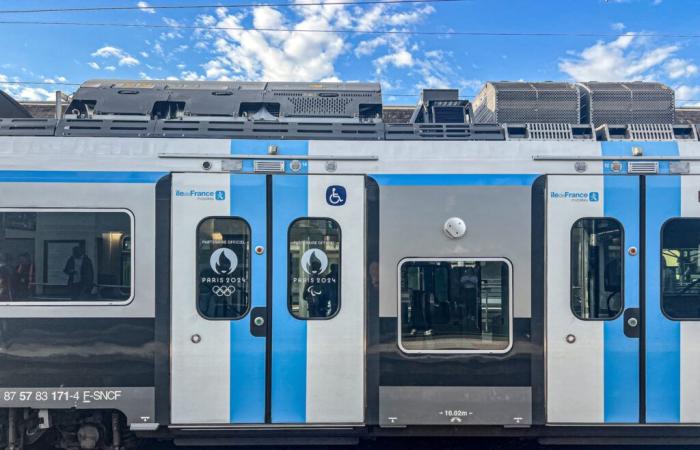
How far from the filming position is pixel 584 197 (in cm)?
392

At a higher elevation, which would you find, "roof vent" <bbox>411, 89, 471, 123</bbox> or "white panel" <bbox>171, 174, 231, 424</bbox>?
"roof vent" <bbox>411, 89, 471, 123</bbox>

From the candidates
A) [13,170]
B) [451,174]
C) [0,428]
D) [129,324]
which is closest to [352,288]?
[451,174]

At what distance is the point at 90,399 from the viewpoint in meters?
3.85

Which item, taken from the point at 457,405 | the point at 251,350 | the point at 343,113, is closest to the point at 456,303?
the point at 457,405

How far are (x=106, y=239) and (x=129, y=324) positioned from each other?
2.48ft

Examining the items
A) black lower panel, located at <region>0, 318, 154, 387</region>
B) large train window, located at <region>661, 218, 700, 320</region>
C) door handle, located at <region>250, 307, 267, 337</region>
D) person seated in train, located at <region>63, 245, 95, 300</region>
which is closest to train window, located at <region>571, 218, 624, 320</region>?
large train window, located at <region>661, 218, 700, 320</region>

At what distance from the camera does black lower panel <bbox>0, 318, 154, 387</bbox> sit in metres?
3.81

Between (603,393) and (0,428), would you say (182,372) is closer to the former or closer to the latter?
(0,428)

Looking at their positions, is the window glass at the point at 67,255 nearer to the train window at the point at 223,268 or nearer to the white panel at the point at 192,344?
the white panel at the point at 192,344

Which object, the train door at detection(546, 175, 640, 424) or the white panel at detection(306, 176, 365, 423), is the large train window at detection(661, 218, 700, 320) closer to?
the train door at detection(546, 175, 640, 424)

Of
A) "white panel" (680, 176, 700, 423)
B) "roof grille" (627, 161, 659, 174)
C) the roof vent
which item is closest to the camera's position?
"white panel" (680, 176, 700, 423)

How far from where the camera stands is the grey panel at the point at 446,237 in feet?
12.7

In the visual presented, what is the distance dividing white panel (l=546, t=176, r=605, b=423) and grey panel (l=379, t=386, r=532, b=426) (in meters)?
0.27

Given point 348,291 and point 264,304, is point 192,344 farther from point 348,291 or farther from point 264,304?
point 348,291
